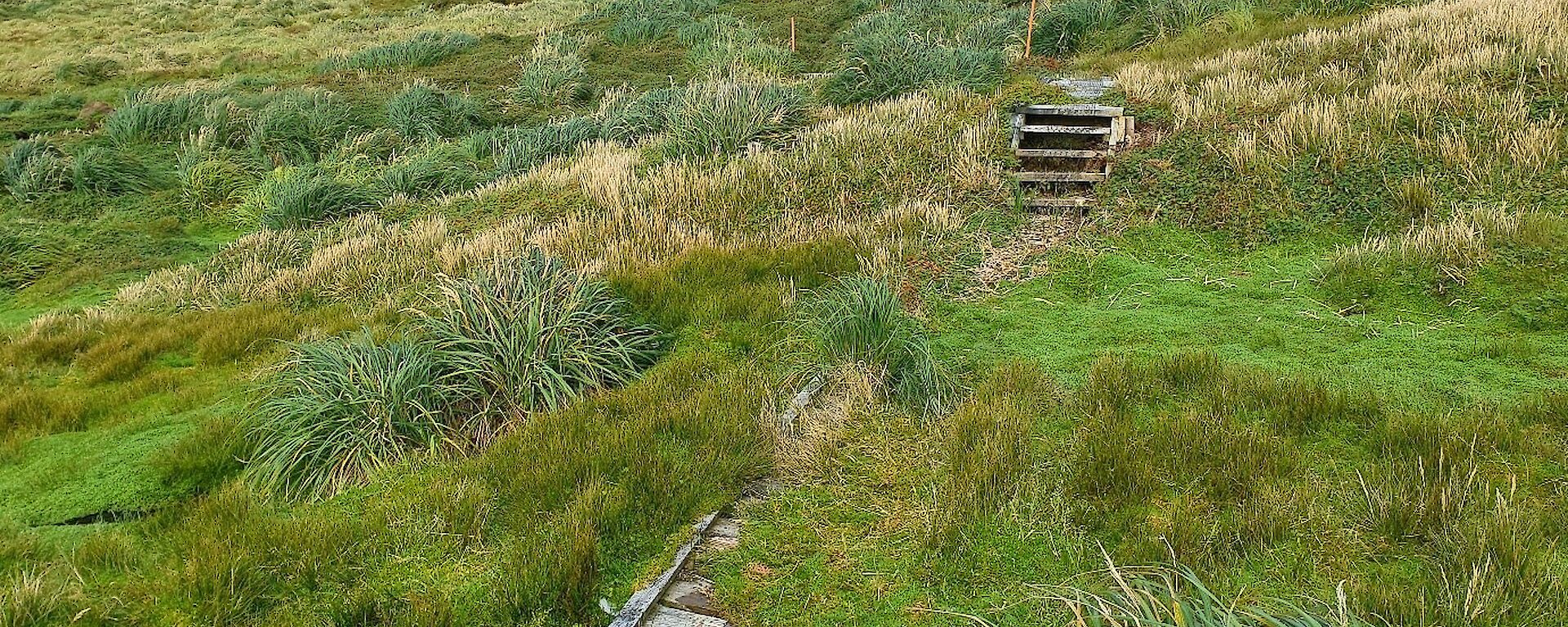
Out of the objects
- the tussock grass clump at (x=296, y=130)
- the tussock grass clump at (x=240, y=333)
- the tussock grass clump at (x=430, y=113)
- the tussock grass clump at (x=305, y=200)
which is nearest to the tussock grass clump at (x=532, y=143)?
the tussock grass clump at (x=430, y=113)

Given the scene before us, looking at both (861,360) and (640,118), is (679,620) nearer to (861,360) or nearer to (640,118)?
(861,360)

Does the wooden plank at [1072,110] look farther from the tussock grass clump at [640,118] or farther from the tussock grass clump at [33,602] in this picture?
the tussock grass clump at [33,602]

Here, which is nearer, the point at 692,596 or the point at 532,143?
the point at 692,596

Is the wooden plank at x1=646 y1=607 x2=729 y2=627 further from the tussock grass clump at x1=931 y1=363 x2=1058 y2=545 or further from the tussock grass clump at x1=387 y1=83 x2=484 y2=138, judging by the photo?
the tussock grass clump at x1=387 y1=83 x2=484 y2=138

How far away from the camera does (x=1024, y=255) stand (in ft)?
24.4

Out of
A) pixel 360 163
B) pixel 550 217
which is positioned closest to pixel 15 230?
pixel 360 163

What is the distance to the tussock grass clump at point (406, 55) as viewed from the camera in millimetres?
19406

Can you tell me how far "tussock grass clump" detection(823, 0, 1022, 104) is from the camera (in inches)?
457

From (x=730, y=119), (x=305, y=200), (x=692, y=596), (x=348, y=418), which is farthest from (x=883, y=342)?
(x=305, y=200)

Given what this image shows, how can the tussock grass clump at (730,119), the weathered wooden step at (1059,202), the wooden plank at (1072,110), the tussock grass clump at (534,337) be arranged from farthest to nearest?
1. the tussock grass clump at (730,119)
2. the wooden plank at (1072,110)
3. the weathered wooden step at (1059,202)
4. the tussock grass clump at (534,337)

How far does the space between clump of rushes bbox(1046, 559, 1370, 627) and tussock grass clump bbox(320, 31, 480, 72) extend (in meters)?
19.0

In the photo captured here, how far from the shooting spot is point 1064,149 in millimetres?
9250

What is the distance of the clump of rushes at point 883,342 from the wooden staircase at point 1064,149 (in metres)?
3.14

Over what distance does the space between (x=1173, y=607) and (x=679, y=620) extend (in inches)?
68.1
